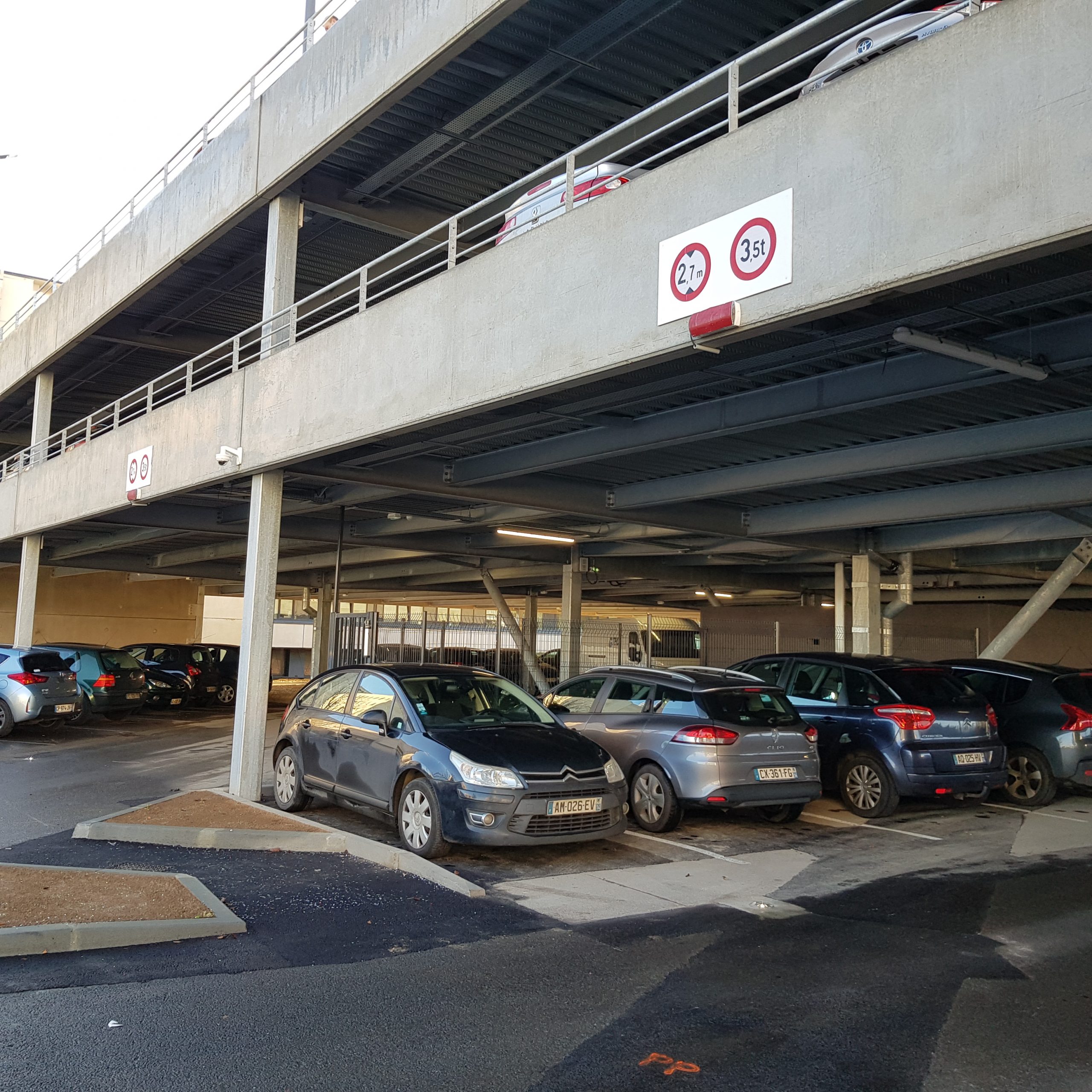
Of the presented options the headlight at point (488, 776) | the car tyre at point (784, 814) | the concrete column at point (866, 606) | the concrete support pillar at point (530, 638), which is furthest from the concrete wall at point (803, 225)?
the concrete support pillar at point (530, 638)

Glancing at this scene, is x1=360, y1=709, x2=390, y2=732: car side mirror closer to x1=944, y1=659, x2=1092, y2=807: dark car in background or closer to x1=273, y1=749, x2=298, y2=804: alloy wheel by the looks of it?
x1=273, y1=749, x2=298, y2=804: alloy wheel

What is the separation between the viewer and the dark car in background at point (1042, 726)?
444 inches

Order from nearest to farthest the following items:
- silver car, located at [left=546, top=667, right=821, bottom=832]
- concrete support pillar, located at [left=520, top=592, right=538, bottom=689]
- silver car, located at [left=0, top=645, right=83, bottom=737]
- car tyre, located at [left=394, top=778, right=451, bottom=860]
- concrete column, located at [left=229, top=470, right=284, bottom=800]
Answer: car tyre, located at [left=394, top=778, right=451, bottom=860], silver car, located at [left=546, top=667, right=821, bottom=832], concrete column, located at [left=229, top=470, right=284, bottom=800], silver car, located at [left=0, top=645, right=83, bottom=737], concrete support pillar, located at [left=520, top=592, right=538, bottom=689]

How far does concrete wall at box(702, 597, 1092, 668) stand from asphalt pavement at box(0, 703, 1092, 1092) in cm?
2252

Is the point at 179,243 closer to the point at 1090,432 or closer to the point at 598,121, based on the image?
the point at 598,121

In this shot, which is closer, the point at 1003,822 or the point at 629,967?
the point at 629,967

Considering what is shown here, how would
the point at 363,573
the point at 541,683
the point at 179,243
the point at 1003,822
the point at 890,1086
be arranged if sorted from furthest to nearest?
the point at 363,573
the point at 541,683
the point at 179,243
the point at 1003,822
the point at 890,1086

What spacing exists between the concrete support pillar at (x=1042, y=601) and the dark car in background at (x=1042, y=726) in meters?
4.95

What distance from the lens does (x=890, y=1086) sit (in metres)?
4.23

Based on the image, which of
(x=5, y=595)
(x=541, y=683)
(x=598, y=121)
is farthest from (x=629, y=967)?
(x=5, y=595)

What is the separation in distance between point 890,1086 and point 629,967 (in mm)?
1812

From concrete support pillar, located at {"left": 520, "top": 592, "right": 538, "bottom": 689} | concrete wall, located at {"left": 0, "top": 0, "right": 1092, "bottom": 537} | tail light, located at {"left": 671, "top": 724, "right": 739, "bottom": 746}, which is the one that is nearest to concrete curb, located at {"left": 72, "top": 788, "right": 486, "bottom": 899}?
tail light, located at {"left": 671, "top": 724, "right": 739, "bottom": 746}

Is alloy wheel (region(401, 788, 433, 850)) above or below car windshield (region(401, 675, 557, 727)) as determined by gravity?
below

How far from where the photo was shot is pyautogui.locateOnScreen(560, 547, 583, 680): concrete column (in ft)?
74.9
